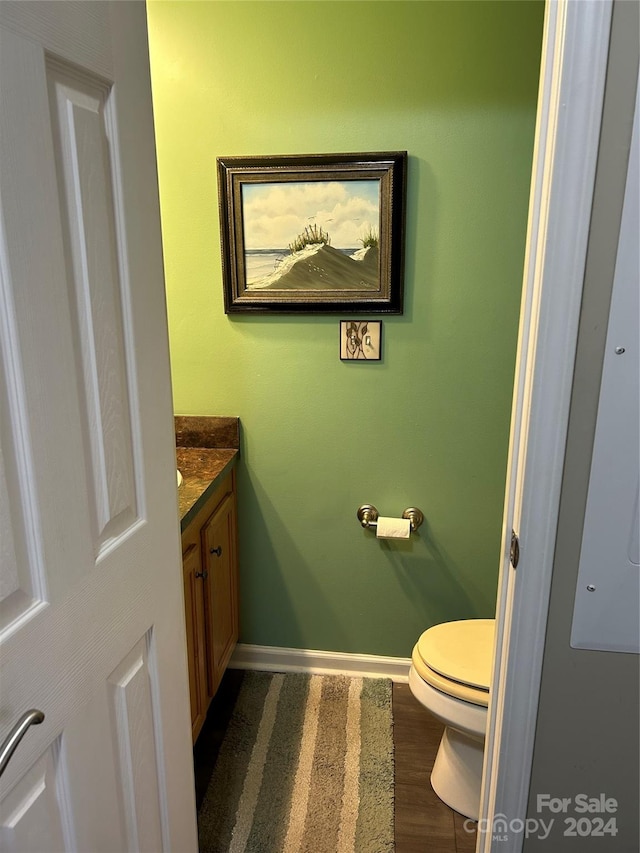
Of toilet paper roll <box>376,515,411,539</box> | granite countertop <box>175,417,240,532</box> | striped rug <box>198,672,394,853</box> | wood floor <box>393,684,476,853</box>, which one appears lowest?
wood floor <box>393,684,476,853</box>

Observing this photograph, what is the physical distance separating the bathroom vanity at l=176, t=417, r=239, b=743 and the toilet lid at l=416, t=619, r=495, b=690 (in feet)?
2.13

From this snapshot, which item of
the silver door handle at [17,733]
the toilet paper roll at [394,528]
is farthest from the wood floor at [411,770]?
the silver door handle at [17,733]

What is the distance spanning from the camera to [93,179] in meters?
0.80

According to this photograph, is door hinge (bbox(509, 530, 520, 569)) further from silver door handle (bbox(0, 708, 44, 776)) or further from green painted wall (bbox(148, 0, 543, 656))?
green painted wall (bbox(148, 0, 543, 656))

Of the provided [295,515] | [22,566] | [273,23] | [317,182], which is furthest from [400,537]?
[273,23]

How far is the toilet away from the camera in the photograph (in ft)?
5.19

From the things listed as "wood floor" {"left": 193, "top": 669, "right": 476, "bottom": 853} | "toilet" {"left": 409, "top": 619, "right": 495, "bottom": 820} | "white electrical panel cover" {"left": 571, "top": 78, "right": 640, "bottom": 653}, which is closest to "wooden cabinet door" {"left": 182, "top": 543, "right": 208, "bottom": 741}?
"wood floor" {"left": 193, "top": 669, "right": 476, "bottom": 853}

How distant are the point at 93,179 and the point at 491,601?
189 centimetres

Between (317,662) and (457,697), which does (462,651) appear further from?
(317,662)

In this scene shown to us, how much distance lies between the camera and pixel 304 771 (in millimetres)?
1829

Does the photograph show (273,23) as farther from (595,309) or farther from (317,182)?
(595,309)

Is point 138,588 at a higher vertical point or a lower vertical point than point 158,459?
lower

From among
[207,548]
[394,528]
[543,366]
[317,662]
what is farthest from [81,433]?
[317,662]

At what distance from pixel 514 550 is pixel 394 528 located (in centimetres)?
111
